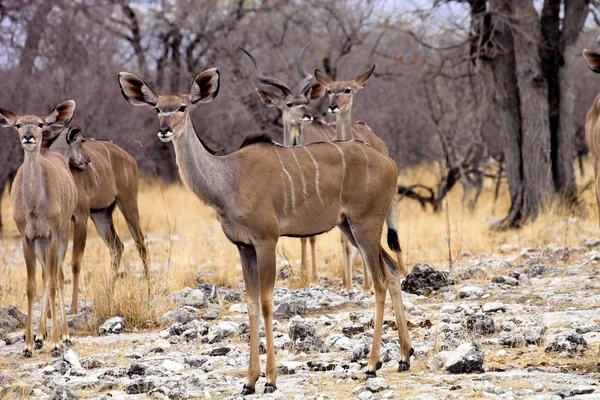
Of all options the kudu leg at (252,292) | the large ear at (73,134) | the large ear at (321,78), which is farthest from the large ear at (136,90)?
the large ear at (321,78)

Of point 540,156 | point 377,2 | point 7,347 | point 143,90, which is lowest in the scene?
point 7,347

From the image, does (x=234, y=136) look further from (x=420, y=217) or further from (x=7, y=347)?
(x=7, y=347)

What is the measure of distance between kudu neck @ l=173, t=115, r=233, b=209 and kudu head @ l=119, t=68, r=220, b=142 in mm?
57

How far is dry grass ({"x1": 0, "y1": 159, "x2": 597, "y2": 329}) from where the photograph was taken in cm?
712

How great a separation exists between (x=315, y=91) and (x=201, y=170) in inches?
194

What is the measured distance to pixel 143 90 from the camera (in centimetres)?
541

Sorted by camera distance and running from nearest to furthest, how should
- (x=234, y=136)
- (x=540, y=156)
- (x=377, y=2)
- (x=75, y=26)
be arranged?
(x=540, y=156)
(x=377, y=2)
(x=75, y=26)
(x=234, y=136)

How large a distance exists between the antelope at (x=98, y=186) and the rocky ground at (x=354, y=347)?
3.41 ft

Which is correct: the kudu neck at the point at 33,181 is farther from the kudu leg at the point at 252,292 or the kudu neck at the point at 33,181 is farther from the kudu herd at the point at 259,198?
the kudu leg at the point at 252,292

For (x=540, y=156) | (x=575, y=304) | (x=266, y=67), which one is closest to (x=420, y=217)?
(x=540, y=156)

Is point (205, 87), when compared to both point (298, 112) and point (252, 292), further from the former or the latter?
point (298, 112)

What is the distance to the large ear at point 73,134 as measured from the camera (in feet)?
27.1

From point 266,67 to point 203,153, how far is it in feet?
36.7

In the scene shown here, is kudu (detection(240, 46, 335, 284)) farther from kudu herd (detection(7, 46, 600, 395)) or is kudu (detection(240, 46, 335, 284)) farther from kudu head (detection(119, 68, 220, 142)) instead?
kudu head (detection(119, 68, 220, 142))
